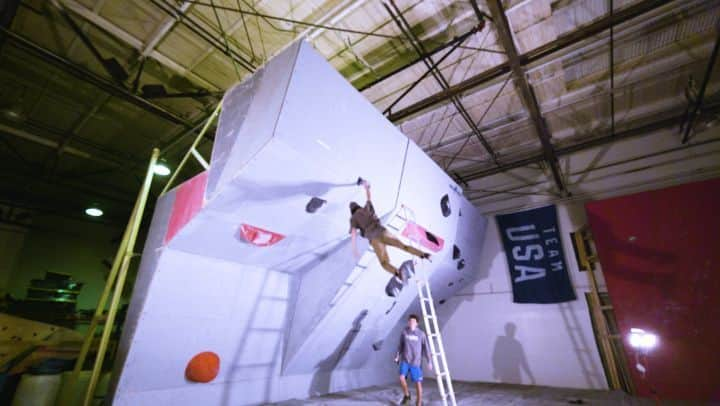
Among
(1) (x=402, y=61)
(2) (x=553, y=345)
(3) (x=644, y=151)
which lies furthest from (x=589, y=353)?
(1) (x=402, y=61)

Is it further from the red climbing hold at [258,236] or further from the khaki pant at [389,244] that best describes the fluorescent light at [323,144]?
the red climbing hold at [258,236]

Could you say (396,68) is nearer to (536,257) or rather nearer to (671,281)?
(536,257)

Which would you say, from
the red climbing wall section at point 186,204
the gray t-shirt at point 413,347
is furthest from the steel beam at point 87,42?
the gray t-shirt at point 413,347

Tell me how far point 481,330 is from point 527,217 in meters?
2.90

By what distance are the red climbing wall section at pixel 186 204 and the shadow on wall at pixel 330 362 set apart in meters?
3.29

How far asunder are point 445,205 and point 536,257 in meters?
3.03

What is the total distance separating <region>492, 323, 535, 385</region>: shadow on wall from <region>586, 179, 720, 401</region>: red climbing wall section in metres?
1.84

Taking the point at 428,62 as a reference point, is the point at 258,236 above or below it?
below

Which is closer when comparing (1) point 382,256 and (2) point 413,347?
(1) point 382,256

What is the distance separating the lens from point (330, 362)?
5.63 metres

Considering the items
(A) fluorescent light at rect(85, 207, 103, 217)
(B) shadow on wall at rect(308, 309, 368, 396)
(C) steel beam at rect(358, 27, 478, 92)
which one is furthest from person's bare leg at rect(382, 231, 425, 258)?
(A) fluorescent light at rect(85, 207, 103, 217)

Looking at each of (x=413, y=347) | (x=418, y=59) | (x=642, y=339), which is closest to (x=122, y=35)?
(x=418, y=59)

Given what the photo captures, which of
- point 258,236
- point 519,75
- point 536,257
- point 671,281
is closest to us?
point 258,236

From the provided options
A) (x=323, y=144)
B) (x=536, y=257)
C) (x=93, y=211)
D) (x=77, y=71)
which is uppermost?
(x=77, y=71)
